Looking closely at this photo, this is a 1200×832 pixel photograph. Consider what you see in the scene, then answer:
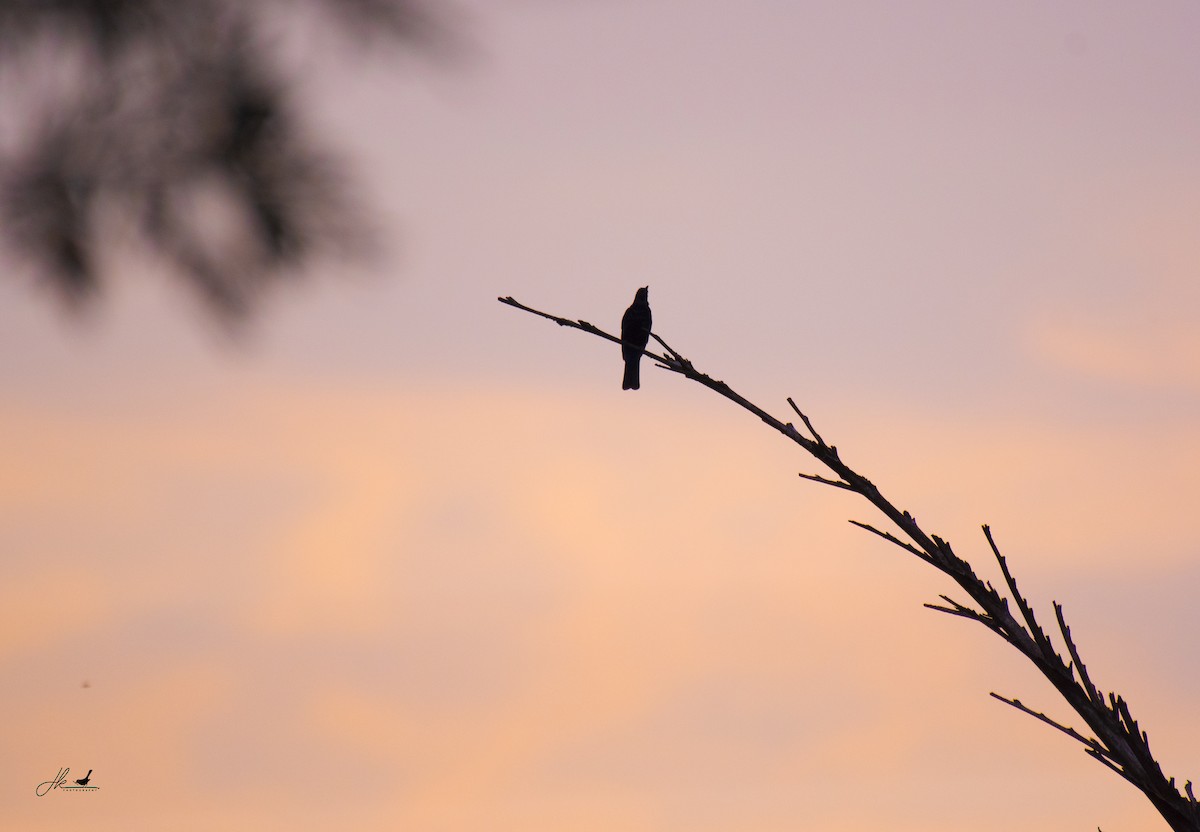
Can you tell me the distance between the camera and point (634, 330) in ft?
44.9

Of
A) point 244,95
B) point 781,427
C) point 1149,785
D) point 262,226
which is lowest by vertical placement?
point 1149,785

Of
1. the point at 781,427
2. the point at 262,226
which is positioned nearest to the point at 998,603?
the point at 781,427

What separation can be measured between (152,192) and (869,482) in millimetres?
1328

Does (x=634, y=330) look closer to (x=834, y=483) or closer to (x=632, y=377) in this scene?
(x=632, y=377)

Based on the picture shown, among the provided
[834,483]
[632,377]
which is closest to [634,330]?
[632,377]

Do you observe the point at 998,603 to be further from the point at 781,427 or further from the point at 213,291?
the point at 213,291

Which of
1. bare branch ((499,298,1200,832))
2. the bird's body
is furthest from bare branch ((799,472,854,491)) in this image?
the bird's body

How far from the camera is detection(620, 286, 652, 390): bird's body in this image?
13.1 m

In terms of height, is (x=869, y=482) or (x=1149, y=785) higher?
(x=869, y=482)

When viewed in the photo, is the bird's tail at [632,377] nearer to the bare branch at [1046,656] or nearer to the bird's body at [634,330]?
the bird's body at [634,330]

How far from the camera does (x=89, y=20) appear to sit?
2.22m

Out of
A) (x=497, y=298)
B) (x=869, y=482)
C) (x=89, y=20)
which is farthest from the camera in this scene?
A: (x=497, y=298)

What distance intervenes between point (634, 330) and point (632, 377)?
0.67 metres

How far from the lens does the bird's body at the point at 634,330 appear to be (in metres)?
13.1
